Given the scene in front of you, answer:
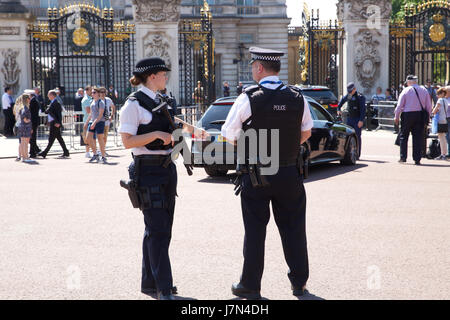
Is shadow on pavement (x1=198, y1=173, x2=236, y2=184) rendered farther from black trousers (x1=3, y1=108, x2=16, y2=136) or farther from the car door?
black trousers (x1=3, y1=108, x2=16, y2=136)

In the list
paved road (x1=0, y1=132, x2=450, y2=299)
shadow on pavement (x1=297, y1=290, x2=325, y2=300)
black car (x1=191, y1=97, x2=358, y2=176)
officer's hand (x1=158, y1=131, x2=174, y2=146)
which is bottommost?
shadow on pavement (x1=297, y1=290, x2=325, y2=300)

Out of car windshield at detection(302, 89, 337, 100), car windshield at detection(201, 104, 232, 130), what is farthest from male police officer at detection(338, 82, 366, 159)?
car windshield at detection(302, 89, 337, 100)

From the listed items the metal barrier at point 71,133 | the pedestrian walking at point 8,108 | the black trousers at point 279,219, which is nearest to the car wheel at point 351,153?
the metal barrier at point 71,133

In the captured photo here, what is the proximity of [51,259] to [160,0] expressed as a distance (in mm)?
19355

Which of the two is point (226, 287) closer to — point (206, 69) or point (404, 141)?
point (404, 141)

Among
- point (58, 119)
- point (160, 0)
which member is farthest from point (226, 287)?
point (160, 0)

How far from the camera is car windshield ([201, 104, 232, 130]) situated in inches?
477

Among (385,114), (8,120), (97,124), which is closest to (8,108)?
(8,120)

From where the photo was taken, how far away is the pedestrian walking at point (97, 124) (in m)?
16.0

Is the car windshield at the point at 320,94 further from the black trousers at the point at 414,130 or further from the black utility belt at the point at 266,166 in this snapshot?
the black utility belt at the point at 266,166

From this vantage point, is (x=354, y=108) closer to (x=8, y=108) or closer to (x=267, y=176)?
(x=267, y=176)

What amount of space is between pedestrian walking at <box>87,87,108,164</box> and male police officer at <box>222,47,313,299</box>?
10838 mm

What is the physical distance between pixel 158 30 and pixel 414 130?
1311 centimetres

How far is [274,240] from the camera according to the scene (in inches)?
291
